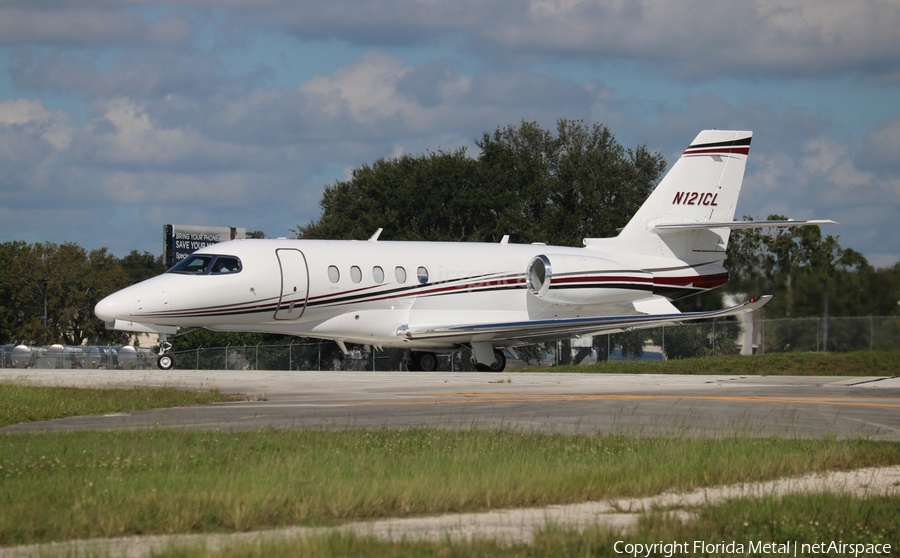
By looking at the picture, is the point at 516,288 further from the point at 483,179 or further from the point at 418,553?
the point at 483,179

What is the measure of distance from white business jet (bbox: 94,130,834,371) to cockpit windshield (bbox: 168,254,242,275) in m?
0.03

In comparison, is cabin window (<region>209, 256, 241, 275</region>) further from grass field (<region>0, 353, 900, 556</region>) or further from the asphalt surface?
grass field (<region>0, 353, 900, 556</region>)

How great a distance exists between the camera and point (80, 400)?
643 inches

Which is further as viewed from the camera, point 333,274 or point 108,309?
point 333,274

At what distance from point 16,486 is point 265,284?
19.2m

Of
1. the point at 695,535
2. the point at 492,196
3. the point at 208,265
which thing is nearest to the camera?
the point at 695,535

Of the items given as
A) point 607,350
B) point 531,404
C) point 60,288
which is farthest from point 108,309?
point 60,288

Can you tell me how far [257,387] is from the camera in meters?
20.4

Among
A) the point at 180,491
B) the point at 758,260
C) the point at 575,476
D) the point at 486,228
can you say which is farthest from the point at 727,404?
the point at 486,228

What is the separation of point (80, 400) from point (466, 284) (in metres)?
15.7

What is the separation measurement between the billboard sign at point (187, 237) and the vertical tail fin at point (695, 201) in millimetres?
21353

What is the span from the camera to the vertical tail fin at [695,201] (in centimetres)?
3350

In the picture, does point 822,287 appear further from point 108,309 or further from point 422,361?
point 108,309

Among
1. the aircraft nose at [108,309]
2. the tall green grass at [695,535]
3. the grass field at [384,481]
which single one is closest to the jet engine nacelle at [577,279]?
the aircraft nose at [108,309]
